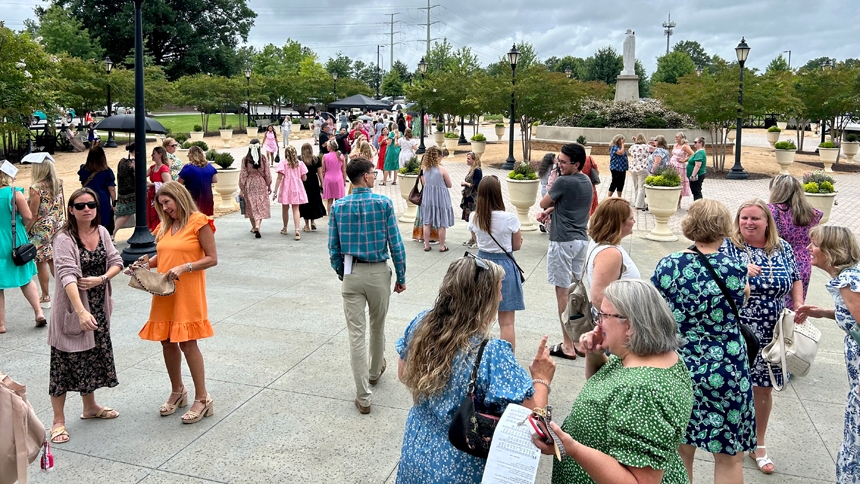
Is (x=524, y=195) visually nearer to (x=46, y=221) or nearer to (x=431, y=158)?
(x=431, y=158)

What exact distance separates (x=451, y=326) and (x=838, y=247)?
2864 millimetres

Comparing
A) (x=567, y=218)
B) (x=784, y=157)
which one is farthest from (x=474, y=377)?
(x=784, y=157)

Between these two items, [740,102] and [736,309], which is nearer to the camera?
[736,309]

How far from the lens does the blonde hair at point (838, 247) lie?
4.35 meters

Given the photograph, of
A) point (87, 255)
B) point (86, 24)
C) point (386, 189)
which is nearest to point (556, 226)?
point (87, 255)

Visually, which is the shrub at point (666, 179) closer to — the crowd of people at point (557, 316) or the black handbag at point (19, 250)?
the crowd of people at point (557, 316)

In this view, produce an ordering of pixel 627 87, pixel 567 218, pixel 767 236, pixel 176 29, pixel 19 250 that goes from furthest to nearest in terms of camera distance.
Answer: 1. pixel 176 29
2. pixel 627 87
3. pixel 19 250
4. pixel 567 218
5. pixel 767 236

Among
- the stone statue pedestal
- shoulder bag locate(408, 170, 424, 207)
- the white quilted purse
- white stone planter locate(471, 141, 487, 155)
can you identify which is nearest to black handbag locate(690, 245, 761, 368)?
the white quilted purse

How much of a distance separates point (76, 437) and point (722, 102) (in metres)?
22.1

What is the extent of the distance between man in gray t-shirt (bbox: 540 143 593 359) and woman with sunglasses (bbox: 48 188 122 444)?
377 cm

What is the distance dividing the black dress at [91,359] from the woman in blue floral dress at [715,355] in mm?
3788

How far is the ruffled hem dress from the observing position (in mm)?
5008

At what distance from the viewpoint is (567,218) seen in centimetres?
670

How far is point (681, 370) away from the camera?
8.77 feet
